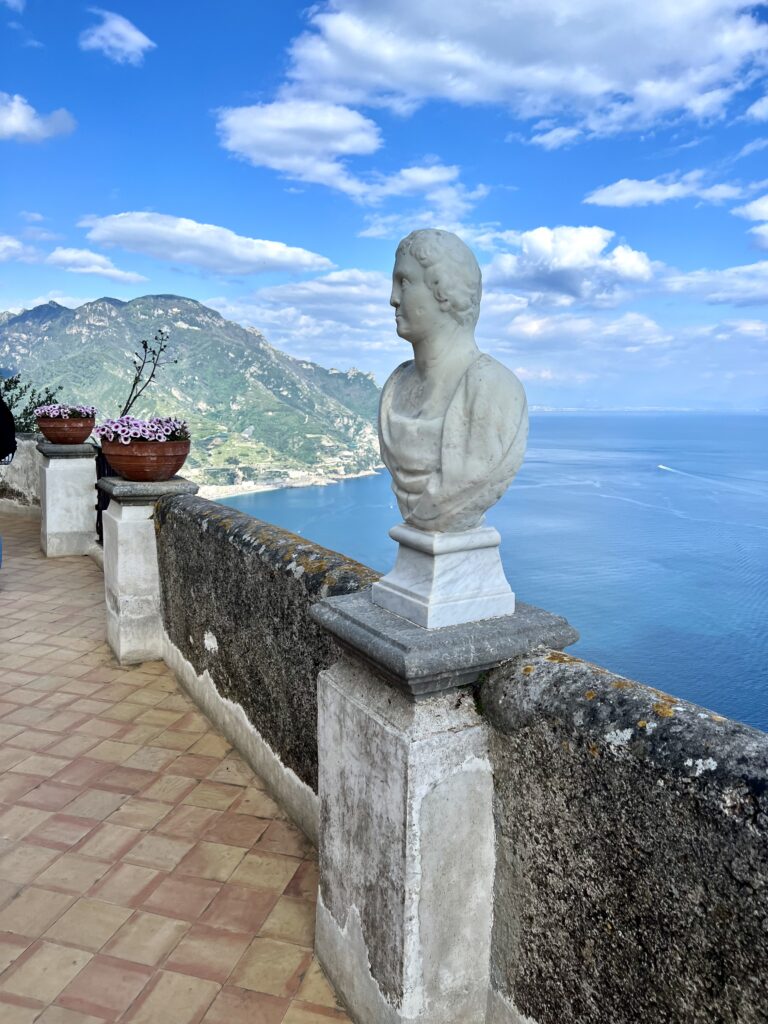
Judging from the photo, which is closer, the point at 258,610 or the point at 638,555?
the point at 258,610

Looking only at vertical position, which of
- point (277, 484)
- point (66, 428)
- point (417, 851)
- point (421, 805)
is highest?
point (66, 428)

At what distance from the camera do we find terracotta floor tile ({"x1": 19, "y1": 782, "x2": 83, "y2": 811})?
2957 mm

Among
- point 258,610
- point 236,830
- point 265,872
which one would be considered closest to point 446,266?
point 258,610

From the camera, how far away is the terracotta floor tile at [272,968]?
207 centimetres

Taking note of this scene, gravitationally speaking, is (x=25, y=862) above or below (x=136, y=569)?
below

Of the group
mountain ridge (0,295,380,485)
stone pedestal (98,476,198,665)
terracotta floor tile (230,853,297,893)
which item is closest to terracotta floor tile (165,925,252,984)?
terracotta floor tile (230,853,297,893)

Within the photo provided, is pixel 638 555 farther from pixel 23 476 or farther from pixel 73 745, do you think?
pixel 73 745

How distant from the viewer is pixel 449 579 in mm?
1728

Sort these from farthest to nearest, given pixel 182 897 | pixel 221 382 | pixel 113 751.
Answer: pixel 221 382, pixel 113 751, pixel 182 897

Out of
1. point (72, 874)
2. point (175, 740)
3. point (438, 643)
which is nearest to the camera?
point (438, 643)

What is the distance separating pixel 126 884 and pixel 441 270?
230 cm

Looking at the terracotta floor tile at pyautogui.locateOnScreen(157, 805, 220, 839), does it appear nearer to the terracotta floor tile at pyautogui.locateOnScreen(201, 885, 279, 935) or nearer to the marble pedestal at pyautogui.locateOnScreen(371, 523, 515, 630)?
the terracotta floor tile at pyautogui.locateOnScreen(201, 885, 279, 935)

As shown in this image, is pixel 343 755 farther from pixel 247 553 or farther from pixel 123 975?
pixel 247 553

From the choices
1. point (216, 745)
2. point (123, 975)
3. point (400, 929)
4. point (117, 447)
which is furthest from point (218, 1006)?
point (117, 447)
